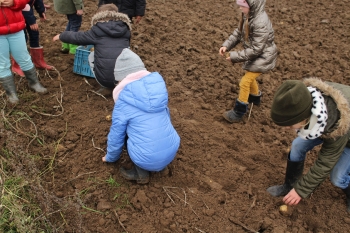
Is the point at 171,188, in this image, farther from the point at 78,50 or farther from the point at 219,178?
the point at 78,50

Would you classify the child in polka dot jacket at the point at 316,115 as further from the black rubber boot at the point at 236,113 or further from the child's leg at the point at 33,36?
the child's leg at the point at 33,36

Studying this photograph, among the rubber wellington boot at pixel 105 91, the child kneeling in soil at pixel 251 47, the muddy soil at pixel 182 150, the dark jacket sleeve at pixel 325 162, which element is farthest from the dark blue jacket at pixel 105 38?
the dark jacket sleeve at pixel 325 162

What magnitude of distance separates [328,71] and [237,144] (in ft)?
7.28

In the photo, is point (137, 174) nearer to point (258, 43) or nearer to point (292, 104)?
point (292, 104)

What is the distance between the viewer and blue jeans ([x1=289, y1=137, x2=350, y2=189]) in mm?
2827

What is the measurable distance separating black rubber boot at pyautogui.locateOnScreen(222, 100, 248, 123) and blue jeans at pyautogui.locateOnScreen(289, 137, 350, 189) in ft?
3.61

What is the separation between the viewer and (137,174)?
10.3 ft

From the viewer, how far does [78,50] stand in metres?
4.38

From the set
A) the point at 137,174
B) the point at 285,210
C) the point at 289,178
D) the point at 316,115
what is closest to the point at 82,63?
the point at 137,174

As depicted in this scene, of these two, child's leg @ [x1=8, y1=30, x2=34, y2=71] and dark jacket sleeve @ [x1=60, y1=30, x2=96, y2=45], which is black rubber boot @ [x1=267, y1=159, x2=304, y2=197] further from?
child's leg @ [x1=8, y1=30, x2=34, y2=71]

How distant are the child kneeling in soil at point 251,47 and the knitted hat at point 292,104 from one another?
1408mm

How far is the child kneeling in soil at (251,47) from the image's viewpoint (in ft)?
11.5

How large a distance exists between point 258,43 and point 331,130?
1.49 metres

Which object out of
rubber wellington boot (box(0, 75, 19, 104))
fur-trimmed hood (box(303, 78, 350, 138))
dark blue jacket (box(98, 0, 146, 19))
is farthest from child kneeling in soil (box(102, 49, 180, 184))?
dark blue jacket (box(98, 0, 146, 19))
